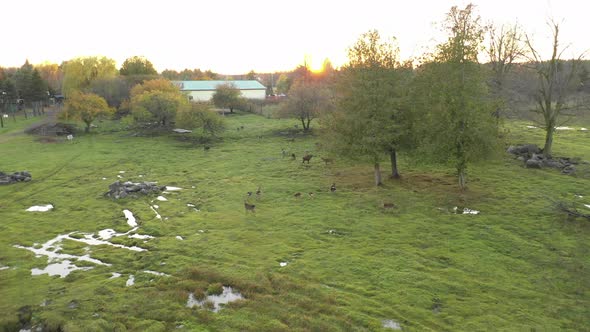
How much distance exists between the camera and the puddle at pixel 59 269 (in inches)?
904

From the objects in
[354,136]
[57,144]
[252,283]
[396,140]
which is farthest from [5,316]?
[57,144]

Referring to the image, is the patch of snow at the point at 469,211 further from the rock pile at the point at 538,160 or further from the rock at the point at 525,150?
the rock at the point at 525,150

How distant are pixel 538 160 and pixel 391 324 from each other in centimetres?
3574

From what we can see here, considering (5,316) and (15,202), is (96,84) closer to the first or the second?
(15,202)

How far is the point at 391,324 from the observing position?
17.5 meters

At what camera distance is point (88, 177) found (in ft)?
149

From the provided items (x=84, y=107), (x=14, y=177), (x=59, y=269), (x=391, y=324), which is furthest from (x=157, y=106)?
(x=391, y=324)

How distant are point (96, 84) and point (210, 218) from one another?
270 ft

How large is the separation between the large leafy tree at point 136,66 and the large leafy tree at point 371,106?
3874 inches

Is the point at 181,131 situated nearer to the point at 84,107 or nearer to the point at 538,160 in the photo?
the point at 84,107

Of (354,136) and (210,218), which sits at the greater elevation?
(354,136)

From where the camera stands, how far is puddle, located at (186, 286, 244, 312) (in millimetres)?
19344

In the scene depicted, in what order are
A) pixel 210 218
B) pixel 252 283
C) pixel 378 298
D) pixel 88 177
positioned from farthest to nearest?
pixel 88 177, pixel 210 218, pixel 252 283, pixel 378 298

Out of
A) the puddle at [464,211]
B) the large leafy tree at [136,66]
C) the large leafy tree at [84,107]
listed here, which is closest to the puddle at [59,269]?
the puddle at [464,211]
